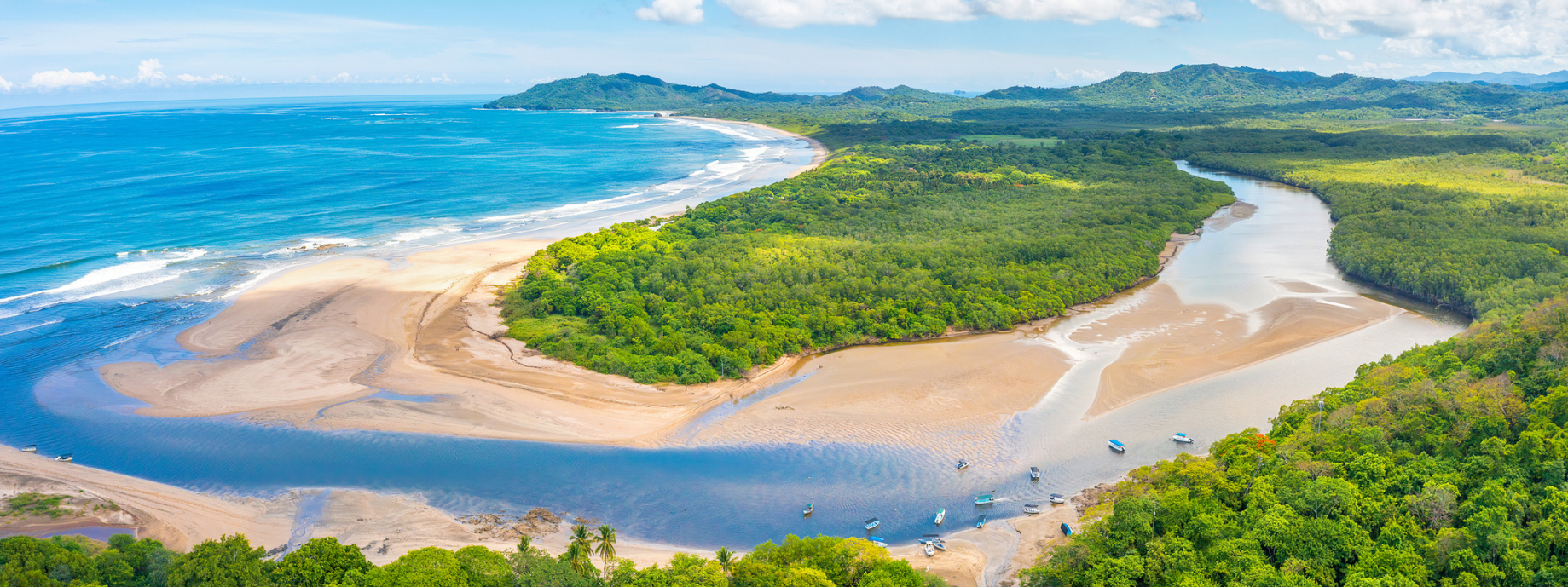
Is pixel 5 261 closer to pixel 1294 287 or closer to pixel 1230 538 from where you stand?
pixel 1230 538

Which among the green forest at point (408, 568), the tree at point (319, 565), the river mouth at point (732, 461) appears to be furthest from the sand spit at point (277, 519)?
the tree at point (319, 565)

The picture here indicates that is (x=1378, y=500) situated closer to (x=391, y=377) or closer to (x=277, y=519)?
(x=277, y=519)

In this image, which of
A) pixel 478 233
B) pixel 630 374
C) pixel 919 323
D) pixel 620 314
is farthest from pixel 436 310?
pixel 919 323

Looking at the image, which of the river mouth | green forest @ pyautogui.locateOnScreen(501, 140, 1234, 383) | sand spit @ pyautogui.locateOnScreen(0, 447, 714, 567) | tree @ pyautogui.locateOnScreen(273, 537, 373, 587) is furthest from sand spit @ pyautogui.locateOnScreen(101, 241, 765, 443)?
tree @ pyautogui.locateOnScreen(273, 537, 373, 587)

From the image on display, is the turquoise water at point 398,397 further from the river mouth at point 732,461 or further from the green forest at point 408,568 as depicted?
the green forest at point 408,568

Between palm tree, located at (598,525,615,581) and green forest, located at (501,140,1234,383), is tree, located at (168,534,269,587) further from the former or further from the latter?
green forest, located at (501,140,1234,383)

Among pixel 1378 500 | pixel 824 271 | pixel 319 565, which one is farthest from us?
pixel 824 271

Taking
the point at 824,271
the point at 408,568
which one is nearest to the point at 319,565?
the point at 408,568
